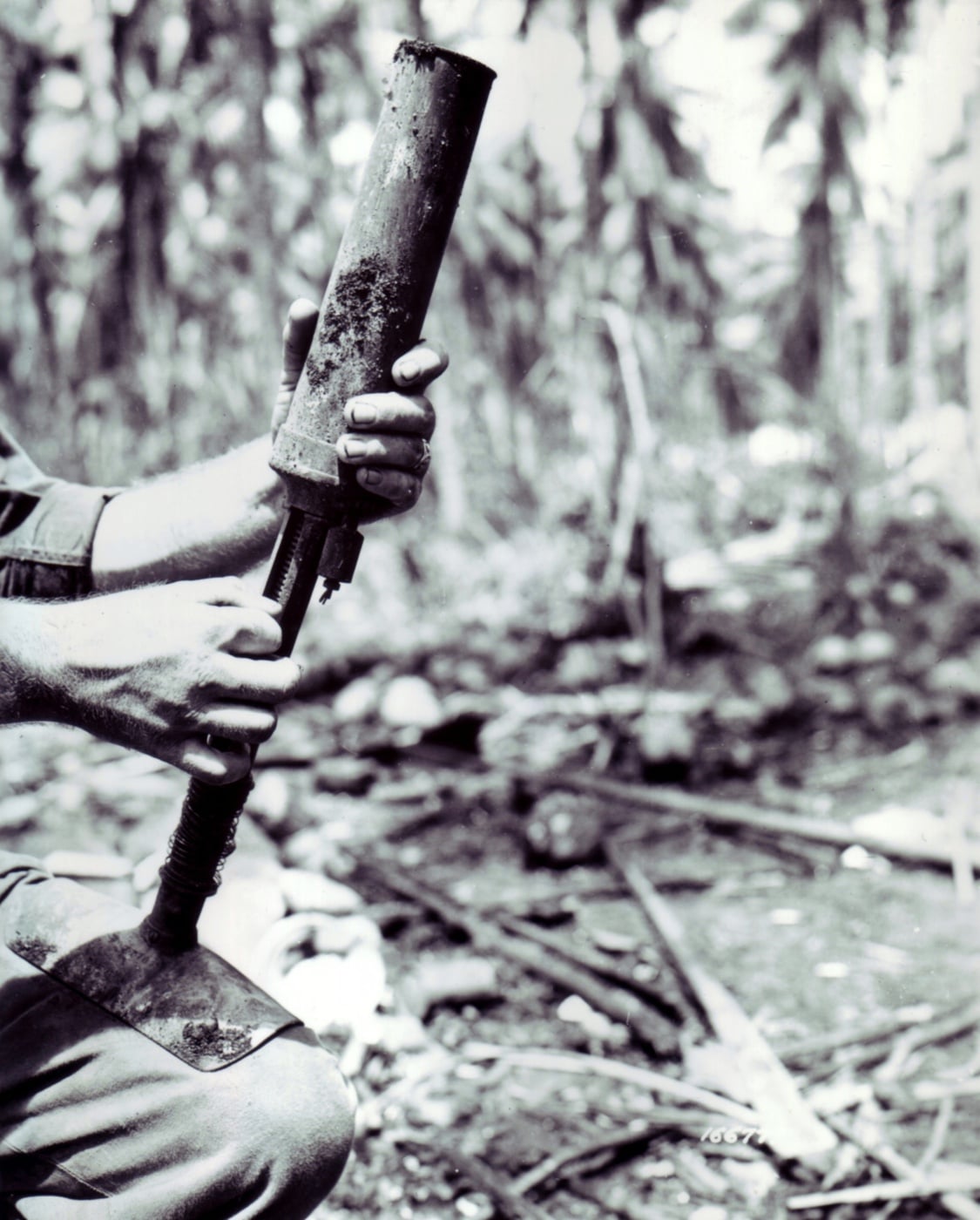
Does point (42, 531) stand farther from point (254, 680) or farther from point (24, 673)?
point (254, 680)

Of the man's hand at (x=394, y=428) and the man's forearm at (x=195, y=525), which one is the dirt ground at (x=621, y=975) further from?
the man's hand at (x=394, y=428)

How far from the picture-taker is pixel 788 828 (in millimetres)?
3168

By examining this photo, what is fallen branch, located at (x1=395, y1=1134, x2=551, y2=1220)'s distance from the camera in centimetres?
182

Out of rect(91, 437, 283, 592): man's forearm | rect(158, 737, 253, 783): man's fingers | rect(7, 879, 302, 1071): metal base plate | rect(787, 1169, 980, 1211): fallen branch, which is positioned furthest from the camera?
rect(787, 1169, 980, 1211): fallen branch

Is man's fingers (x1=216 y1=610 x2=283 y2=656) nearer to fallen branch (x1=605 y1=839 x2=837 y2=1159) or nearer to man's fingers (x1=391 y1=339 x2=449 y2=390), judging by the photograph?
man's fingers (x1=391 y1=339 x2=449 y2=390)

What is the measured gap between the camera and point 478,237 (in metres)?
4.86

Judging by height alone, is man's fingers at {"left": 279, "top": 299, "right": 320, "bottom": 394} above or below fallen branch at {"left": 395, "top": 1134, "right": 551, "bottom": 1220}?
above

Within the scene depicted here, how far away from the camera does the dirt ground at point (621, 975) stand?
1916 mm

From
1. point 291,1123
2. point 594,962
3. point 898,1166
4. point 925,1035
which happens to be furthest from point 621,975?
point 291,1123

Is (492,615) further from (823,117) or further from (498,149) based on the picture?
(823,117)

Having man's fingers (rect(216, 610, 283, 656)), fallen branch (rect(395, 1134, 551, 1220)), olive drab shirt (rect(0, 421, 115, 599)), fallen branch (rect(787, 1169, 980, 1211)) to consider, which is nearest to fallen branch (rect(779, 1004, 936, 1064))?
fallen branch (rect(787, 1169, 980, 1211))

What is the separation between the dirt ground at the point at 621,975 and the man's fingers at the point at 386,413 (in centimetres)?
127

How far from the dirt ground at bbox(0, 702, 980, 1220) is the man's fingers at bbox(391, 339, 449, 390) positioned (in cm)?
131

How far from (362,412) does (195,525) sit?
0.52 m
